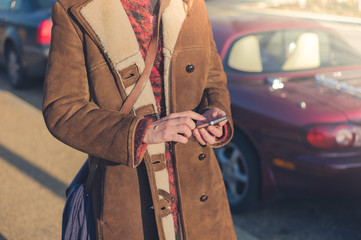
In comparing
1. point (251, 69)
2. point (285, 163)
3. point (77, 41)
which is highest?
point (77, 41)

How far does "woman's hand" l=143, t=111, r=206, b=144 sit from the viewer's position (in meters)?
1.69

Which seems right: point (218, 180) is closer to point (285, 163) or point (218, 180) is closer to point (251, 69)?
point (285, 163)

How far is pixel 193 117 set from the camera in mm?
1728

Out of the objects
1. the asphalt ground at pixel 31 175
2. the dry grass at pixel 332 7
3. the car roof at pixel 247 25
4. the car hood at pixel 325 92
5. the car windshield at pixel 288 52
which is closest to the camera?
the car hood at pixel 325 92

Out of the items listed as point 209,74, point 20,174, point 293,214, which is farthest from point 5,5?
point 209,74

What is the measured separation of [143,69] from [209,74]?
33 centimetres

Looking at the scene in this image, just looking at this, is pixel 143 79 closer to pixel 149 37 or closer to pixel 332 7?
pixel 149 37

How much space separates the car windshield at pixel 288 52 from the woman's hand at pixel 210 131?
8.96 ft

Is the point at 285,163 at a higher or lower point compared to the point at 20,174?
higher

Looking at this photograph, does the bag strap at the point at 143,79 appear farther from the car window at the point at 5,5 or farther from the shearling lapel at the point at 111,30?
the car window at the point at 5,5

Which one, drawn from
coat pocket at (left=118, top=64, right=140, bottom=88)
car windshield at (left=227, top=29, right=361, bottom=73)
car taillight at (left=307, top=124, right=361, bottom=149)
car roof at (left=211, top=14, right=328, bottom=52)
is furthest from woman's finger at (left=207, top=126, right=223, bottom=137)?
car roof at (left=211, top=14, right=328, bottom=52)

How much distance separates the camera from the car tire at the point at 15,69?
27.1 ft

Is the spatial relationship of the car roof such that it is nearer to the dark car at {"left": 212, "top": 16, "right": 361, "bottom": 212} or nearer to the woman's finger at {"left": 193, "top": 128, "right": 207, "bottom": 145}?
the dark car at {"left": 212, "top": 16, "right": 361, "bottom": 212}

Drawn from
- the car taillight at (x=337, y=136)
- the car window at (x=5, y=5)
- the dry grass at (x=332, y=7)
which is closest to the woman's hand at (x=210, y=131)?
the car taillight at (x=337, y=136)
